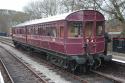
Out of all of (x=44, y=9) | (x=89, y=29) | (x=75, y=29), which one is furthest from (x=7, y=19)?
(x=75, y=29)

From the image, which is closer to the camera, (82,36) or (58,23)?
(82,36)

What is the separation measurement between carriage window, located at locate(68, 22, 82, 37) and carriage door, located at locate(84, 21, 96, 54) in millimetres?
315

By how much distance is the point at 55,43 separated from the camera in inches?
604

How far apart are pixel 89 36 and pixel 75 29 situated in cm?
81

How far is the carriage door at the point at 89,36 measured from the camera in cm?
1379

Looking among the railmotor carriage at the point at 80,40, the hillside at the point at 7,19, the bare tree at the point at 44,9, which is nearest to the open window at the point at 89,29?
the railmotor carriage at the point at 80,40

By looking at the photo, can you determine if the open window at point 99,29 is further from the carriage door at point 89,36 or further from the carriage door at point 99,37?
the carriage door at point 89,36

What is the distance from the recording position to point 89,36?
14039 mm

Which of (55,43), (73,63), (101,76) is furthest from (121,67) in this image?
(55,43)

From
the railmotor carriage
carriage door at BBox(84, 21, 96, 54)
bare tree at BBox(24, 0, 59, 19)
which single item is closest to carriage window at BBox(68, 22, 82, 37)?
the railmotor carriage

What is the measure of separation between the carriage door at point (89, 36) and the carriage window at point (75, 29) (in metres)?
0.32

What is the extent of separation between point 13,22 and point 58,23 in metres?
77.9

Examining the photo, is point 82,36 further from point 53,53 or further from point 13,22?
point 13,22

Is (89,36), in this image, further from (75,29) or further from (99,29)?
(99,29)
